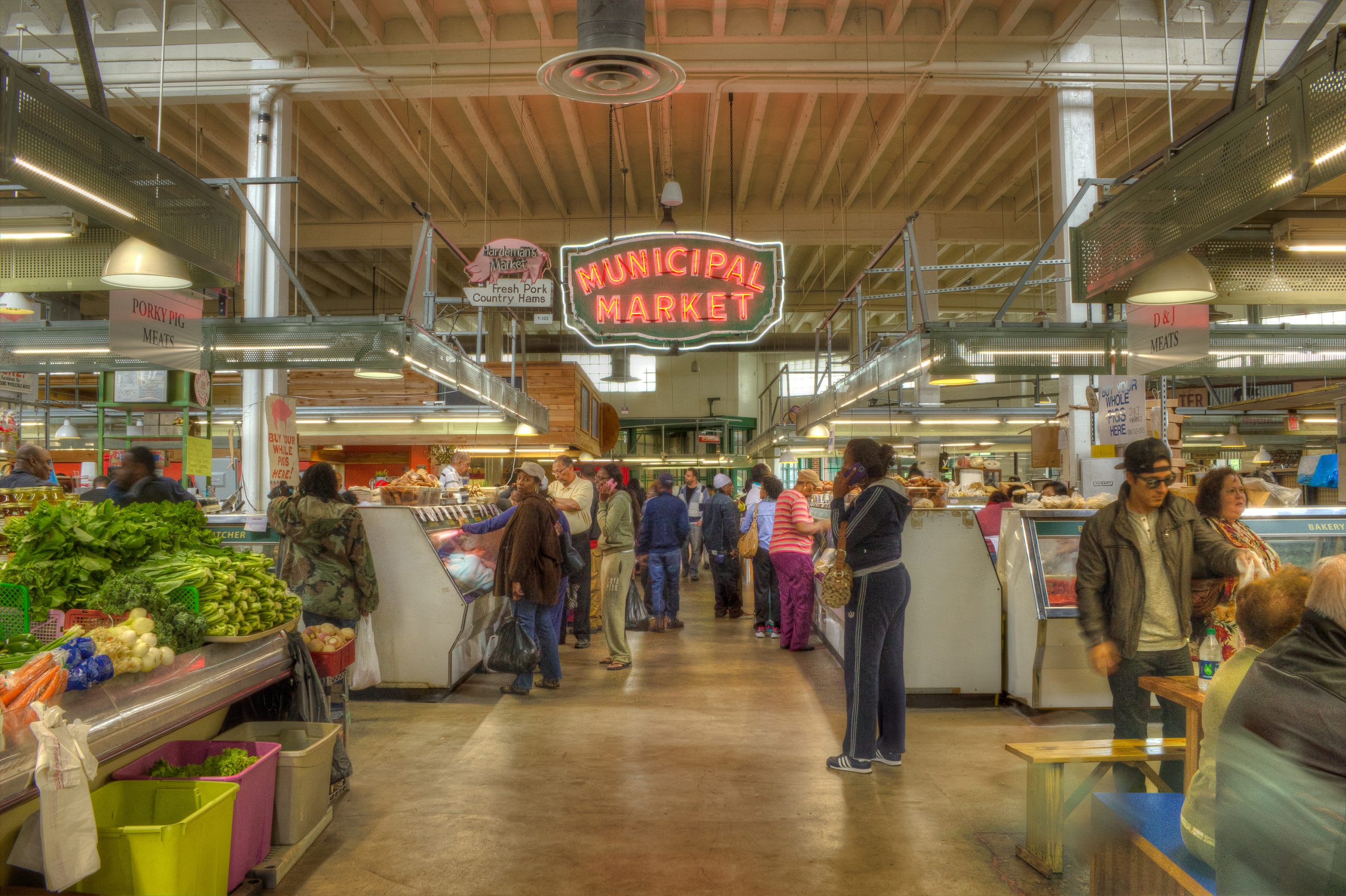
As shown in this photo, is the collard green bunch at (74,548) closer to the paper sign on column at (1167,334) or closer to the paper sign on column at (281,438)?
the paper sign on column at (281,438)

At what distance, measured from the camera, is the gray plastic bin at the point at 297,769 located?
11.9 ft

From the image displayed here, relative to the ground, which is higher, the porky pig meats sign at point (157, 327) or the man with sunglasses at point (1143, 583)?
the porky pig meats sign at point (157, 327)

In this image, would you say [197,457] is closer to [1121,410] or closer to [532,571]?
[532,571]

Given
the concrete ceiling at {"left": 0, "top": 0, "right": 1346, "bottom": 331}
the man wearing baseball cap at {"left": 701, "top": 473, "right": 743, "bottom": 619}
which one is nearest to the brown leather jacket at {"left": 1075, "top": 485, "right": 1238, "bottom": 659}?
the concrete ceiling at {"left": 0, "top": 0, "right": 1346, "bottom": 331}

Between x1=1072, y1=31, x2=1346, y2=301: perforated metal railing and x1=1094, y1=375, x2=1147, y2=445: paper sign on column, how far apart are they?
2.26 m

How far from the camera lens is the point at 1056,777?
11.4ft

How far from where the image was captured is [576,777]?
4.74 meters

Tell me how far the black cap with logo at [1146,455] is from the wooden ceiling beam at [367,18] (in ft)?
24.7

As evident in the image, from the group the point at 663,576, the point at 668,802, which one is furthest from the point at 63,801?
the point at 663,576

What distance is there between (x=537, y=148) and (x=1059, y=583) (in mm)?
7932

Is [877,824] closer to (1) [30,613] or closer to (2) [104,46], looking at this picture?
(1) [30,613]

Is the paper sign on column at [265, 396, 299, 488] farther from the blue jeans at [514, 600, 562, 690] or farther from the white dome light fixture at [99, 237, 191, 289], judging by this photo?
the white dome light fixture at [99, 237, 191, 289]

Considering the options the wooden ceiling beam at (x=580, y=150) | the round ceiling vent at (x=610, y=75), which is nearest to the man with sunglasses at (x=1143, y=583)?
the round ceiling vent at (x=610, y=75)

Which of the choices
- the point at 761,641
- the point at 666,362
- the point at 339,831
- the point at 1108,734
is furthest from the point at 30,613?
the point at 666,362
